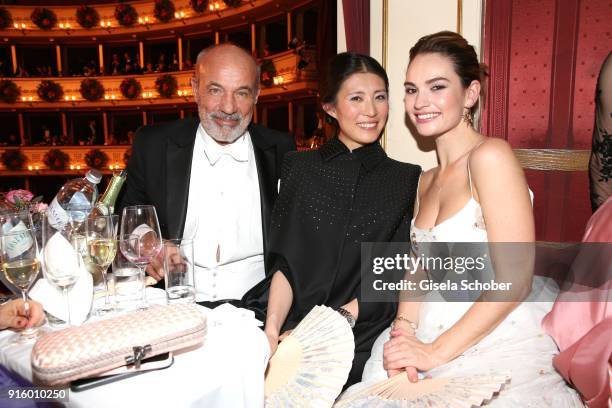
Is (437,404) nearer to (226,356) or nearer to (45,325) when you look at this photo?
(226,356)

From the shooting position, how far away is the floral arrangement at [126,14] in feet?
45.4

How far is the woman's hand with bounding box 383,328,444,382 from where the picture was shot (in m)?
1.59

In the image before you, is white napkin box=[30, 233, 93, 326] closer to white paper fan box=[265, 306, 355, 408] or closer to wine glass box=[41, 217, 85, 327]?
wine glass box=[41, 217, 85, 327]

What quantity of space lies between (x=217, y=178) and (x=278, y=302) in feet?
2.66

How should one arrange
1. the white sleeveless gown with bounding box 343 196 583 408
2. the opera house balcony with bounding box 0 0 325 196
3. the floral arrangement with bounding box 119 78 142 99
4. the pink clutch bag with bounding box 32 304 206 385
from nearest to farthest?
the pink clutch bag with bounding box 32 304 206 385 → the white sleeveless gown with bounding box 343 196 583 408 → the opera house balcony with bounding box 0 0 325 196 → the floral arrangement with bounding box 119 78 142 99

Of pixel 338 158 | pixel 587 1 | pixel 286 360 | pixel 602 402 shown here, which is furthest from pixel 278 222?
pixel 587 1

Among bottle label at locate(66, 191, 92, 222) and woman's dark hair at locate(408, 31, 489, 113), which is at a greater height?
woman's dark hair at locate(408, 31, 489, 113)

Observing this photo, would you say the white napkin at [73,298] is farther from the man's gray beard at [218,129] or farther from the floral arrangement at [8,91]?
the floral arrangement at [8,91]

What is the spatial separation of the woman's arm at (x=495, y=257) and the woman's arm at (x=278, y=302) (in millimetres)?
488

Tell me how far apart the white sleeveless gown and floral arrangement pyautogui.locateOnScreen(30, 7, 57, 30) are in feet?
51.7

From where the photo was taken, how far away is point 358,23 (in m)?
2.84

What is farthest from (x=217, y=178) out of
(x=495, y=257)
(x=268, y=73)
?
(x=268, y=73)

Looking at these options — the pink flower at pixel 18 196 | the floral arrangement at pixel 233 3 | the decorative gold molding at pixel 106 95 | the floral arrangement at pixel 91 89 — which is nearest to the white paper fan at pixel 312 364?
the pink flower at pixel 18 196
